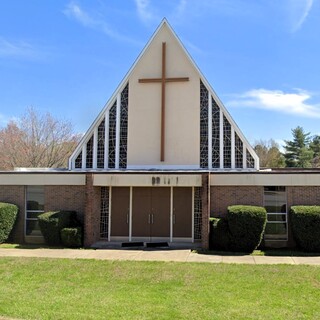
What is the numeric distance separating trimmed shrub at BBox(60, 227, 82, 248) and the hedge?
5.45m

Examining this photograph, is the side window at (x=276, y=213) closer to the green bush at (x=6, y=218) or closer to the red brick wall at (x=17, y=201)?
the red brick wall at (x=17, y=201)

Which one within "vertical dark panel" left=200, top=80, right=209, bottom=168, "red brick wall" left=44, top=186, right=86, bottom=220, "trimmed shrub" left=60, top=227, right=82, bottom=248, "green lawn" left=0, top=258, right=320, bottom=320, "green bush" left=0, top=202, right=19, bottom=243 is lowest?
A: "green lawn" left=0, top=258, right=320, bottom=320

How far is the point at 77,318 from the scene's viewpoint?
680 cm

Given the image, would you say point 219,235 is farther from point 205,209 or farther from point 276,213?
point 276,213

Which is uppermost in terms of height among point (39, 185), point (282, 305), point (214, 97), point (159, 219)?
point (214, 97)

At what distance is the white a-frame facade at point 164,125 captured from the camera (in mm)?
18406

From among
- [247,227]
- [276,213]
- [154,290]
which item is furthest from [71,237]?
[276,213]

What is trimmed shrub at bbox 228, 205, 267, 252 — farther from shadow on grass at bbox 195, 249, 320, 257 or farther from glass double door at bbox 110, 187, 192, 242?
glass double door at bbox 110, 187, 192, 242

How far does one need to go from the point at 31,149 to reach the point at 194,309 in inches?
1526

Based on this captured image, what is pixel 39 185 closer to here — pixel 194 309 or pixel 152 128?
pixel 152 128

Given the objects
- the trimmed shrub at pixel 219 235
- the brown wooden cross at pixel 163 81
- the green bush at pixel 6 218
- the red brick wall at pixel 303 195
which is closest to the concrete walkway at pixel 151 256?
the trimmed shrub at pixel 219 235

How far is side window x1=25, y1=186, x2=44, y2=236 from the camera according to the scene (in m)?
16.8

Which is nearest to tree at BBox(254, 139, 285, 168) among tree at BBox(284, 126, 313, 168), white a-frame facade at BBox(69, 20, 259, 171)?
tree at BBox(284, 126, 313, 168)

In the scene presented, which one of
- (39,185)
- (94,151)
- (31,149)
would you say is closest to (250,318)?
(39,185)
